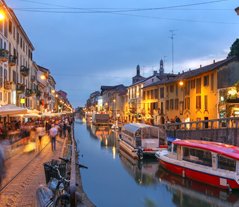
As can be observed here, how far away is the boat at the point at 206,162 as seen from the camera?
68.8 ft

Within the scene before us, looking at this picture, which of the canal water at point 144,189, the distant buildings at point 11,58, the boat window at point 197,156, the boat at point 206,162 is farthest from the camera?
the distant buildings at point 11,58

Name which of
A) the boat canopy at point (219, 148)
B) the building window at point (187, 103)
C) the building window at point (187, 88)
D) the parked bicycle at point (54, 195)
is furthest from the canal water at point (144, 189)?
the building window at point (187, 88)

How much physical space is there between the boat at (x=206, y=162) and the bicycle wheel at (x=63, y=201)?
12.1 meters

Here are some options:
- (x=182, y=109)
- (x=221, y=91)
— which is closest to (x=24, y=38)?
(x=182, y=109)

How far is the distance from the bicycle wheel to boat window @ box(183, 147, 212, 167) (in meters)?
13.5

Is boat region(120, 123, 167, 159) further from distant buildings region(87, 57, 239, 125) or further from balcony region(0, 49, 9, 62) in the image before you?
balcony region(0, 49, 9, 62)

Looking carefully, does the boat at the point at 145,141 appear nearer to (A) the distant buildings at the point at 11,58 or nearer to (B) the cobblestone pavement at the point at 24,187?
(B) the cobblestone pavement at the point at 24,187

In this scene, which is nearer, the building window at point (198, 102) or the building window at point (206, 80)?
the building window at point (206, 80)

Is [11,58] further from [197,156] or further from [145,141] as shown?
[197,156]

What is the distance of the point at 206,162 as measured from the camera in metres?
23.1

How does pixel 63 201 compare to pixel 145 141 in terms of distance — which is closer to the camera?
pixel 63 201

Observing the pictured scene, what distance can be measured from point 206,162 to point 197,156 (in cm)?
133

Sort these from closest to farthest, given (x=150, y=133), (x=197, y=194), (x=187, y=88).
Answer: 1. (x=197, y=194)
2. (x=150, y=133)
3. (x=187, y=88)

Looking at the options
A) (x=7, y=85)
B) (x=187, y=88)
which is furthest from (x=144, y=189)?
(x=187, y=88)
